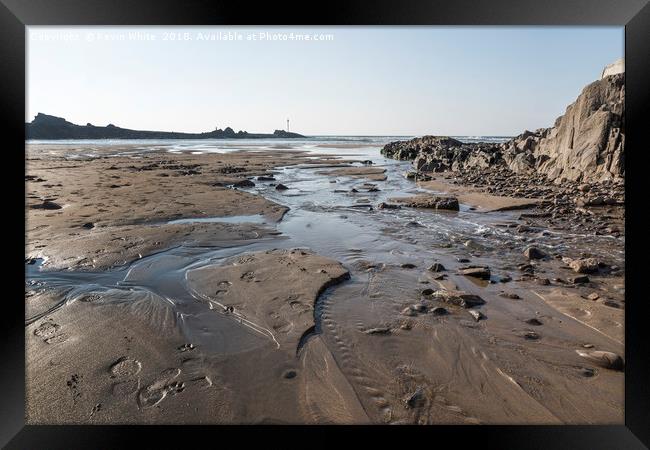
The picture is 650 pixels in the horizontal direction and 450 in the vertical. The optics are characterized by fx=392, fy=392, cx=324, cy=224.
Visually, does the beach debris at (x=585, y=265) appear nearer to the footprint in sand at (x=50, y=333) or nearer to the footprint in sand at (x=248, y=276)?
the footprint in sand at (x=248, y=276)

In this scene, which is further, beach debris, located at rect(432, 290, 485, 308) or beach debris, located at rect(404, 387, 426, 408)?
beach debris, located at rect(432, 290, 485, 308)

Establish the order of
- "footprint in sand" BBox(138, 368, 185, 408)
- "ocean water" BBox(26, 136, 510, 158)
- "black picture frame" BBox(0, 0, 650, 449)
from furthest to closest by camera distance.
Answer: "ocean water" BBox(26, 136, 510, 158) → "footprint in sand" BBox(138, 368, 185, 408) → "black picture frame" BBox(0, 0, 650, 449)

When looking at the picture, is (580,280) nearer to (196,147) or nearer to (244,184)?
(244,184)

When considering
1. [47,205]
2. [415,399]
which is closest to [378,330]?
[415,399]

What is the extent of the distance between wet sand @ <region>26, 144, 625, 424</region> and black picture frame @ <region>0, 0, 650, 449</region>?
0.35 metres

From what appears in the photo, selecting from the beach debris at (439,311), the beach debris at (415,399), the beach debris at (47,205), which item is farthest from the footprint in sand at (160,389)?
the beach debris at (47,205)

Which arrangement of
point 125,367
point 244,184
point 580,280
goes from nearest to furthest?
point 125,367, point 580,280, point 244,184

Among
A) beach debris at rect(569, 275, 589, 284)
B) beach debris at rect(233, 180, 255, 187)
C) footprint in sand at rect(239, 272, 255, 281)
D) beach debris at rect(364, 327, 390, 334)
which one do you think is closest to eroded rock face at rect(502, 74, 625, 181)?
beach debris at rect(569, 275, 589, 284)

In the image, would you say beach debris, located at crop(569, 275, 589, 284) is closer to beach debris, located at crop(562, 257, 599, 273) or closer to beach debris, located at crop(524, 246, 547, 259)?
beach debris, located at crop(562, 257, 599, 273)

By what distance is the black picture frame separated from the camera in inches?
92.6
